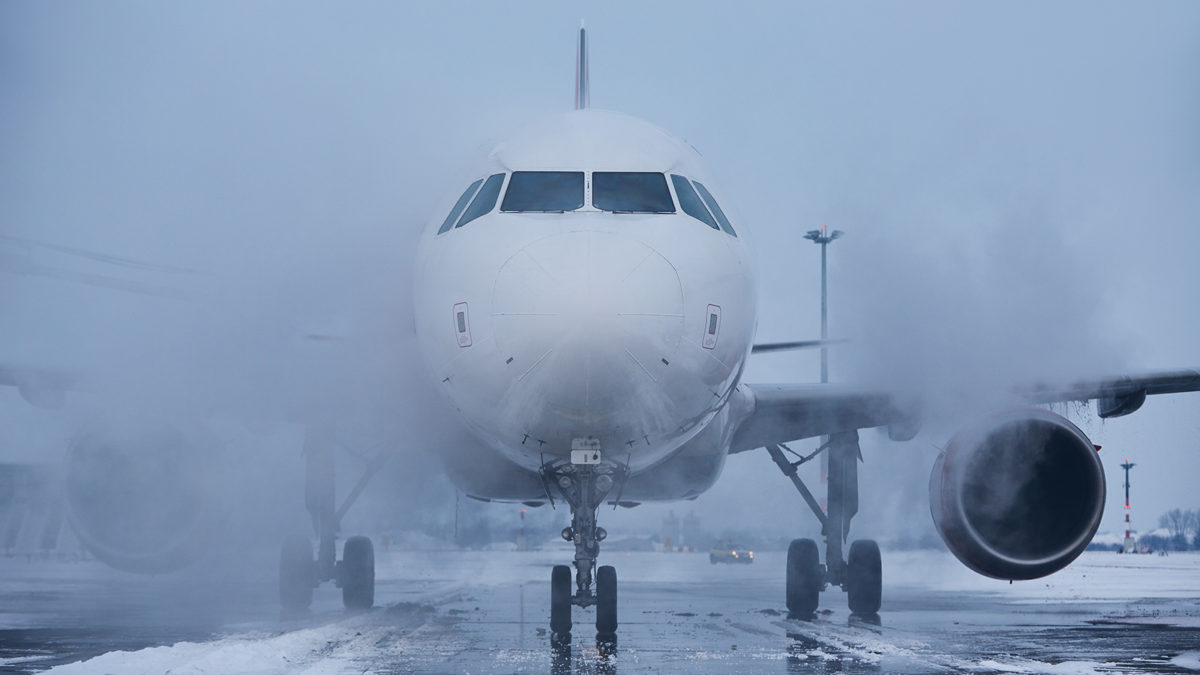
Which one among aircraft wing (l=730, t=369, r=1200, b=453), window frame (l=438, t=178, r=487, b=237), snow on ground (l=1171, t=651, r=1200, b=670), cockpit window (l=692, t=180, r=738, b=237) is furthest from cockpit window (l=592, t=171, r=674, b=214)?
snow on ground (l=1171, t=651, r=1200, b=670)

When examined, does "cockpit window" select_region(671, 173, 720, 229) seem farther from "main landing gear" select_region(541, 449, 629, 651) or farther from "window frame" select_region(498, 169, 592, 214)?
"main landing gear" select_region(541, 449, 629, 651)

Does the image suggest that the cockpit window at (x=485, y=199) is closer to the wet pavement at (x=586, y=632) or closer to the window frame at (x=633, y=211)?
the window frame at (x=633, y=211)

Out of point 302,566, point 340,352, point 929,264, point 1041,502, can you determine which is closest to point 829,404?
point 929,264

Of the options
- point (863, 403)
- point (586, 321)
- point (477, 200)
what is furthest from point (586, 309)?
point (863, 403)

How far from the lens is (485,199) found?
9594 mm

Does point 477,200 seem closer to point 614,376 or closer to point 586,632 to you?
point 614,376

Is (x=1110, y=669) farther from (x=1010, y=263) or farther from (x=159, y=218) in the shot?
(x=159, y=218)

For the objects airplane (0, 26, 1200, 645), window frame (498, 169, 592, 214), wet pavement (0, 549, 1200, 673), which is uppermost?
window frame (498, 169, 592, 214)

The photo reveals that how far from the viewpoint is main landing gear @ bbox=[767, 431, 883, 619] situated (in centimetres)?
1518

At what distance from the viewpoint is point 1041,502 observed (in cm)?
1107

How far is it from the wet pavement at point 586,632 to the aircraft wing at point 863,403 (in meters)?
2.13

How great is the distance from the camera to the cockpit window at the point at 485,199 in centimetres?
945

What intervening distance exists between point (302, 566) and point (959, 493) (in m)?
8.19

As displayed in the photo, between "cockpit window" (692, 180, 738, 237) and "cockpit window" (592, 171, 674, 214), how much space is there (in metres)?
0.45
